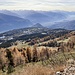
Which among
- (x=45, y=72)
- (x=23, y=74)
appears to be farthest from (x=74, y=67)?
(x=23, y=74)

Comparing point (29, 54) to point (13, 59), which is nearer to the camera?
point (13, 59)

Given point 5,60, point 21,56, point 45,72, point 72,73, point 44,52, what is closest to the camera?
point 72,73

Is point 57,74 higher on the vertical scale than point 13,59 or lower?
higher

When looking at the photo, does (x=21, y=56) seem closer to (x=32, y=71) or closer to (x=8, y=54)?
(x=8, y=54)

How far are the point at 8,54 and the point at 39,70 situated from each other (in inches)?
3187

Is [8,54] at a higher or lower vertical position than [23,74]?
lower

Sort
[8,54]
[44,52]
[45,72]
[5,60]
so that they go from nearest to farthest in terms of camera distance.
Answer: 1. [45,72]
2. [5,60]
3. [8,54]
4. [44,52]

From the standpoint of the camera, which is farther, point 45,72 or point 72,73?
point 45,72

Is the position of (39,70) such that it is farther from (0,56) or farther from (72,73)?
(0,56)

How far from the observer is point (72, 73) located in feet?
38.2

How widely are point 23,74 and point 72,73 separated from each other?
2.78 metres

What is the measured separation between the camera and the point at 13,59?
93.4 metres

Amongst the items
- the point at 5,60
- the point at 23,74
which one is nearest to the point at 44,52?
the point at 5,60

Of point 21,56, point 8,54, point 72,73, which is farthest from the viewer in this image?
point 21,56
